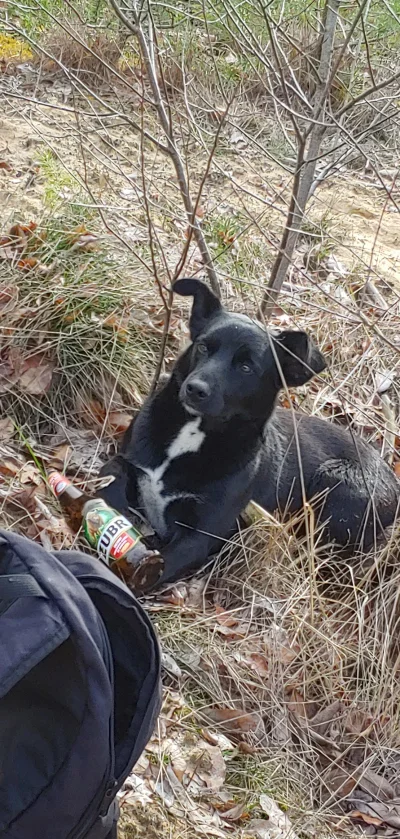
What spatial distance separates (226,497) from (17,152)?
3450mm

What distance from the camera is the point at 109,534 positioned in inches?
124

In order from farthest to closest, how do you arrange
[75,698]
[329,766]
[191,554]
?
[191,554]
[329,766]
[75,698]

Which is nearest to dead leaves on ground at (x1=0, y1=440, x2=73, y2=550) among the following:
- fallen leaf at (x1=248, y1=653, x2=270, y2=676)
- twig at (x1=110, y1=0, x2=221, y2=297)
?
fallen leaf at (x1=248, y1=653, x2=270, y2=676)

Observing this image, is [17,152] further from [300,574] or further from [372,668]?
[372,668]

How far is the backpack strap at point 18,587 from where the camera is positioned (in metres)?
1.73

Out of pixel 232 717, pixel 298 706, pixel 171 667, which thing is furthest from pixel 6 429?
pixel 298 706

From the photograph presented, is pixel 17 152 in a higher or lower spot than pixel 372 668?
higher

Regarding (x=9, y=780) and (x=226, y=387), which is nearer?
(x=9, y=780)

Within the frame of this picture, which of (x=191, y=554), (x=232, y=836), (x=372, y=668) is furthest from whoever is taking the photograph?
(x=191, y=554)

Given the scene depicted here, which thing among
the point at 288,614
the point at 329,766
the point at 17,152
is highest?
the point at 17,152

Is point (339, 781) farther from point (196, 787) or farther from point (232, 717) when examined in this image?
point (196, 787)

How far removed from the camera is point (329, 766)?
10.2 feet

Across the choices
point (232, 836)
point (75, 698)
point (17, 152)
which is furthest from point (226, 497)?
point (17, 152)

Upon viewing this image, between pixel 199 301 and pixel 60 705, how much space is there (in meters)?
2.27
